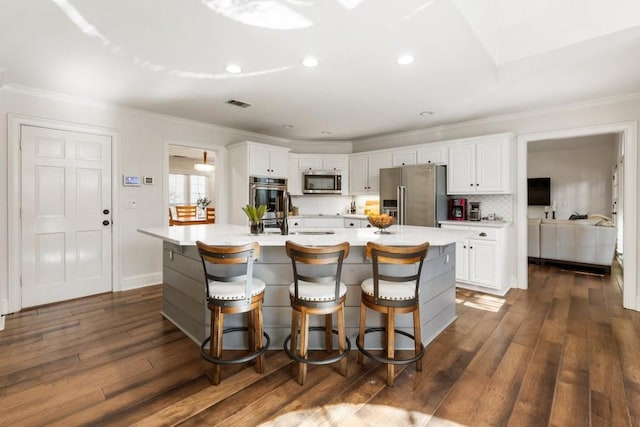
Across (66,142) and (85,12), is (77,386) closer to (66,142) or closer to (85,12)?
(85,12)

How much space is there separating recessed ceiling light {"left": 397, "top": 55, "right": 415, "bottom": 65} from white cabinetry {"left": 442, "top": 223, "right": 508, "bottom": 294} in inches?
91.9

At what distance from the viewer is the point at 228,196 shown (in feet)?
17.0

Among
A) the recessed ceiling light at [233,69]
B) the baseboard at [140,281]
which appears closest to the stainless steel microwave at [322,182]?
the baseboard at [140,281]

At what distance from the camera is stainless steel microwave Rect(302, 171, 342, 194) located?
5816 millimetres

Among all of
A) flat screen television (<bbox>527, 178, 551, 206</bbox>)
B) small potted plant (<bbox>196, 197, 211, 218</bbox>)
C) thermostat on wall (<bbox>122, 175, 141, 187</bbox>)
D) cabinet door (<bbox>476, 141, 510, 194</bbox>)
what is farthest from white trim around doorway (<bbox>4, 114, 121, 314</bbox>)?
flat screen television (<bbox>527, 178, 551, 206</bbox>)

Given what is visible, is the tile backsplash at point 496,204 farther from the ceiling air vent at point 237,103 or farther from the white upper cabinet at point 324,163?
the ceiling air vent at point 237,103

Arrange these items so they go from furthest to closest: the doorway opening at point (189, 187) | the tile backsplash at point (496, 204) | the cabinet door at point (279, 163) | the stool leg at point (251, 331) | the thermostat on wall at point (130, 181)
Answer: the doorway opening at point (189, 187) < the cabinet door at point (279, 163) < the tile backsplash at point (496, 204) < the thermostat on wall at point (130, 181) < the stool leg at point (251, 331)

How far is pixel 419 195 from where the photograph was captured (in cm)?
470

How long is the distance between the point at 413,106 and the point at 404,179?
123cm

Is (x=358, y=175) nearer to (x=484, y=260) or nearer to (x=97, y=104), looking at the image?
(x=484, y=260)

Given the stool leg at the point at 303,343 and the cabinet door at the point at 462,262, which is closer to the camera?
the stool leg at the point at 303,343

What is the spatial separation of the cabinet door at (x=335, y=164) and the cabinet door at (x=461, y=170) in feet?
6.46

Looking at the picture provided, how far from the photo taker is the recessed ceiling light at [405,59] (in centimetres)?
262

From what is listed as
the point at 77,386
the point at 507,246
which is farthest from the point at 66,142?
the point at 507,246
